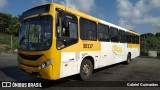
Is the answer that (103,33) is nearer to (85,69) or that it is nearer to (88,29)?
(88,29)

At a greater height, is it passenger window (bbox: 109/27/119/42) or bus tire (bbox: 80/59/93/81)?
passenger window (bbox: 109/27/119/42)

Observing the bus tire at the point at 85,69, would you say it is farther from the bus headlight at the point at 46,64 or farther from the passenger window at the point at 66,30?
the bus headlight at the point at 46,64

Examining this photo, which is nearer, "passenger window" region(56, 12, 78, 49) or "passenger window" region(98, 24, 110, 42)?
"passenger window" region(56, 12, 78, 49)

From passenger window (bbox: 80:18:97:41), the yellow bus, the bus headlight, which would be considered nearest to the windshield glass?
the yellow bus

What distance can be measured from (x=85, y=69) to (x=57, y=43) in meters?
2.56

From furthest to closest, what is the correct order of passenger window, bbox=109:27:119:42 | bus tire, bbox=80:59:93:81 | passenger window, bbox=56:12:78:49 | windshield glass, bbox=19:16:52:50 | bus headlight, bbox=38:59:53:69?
passenger window, bbox=109:27:119:42, bus tire, bbox=80:59:93:81, passenger window, bbox=56:12:78:49, windshield glass, bbox=19:16:52:50, bus headlight, bbox=38:59:53:69

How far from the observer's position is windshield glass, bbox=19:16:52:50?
7285 millimetres

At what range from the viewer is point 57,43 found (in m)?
7.33

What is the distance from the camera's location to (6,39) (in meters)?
29.7

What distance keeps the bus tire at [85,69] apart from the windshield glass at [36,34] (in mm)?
2423

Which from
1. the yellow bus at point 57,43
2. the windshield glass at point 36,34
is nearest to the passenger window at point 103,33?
the yellow bus at point 57,43

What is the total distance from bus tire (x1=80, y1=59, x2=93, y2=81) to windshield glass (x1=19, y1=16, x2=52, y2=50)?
2423 mm

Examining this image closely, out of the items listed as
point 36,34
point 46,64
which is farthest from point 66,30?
point 46,64

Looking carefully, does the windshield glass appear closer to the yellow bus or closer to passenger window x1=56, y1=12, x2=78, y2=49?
the yellow bus
